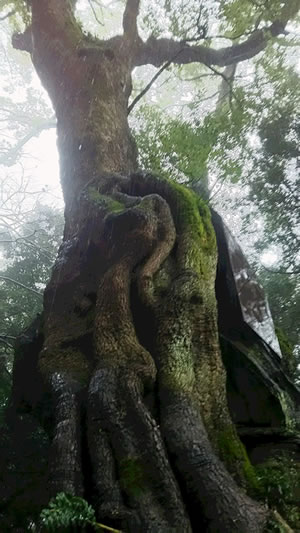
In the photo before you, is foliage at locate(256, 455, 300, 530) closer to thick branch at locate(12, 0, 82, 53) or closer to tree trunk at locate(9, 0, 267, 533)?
tree trunk at locate(9, 0, 267, 533)

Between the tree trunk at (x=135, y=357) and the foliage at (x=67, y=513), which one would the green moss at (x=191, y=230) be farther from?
the foliage at (x=67, y=513)

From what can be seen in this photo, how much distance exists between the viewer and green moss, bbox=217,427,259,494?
9.07 feet

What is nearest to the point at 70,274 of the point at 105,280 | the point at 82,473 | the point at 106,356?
the point at 105,280

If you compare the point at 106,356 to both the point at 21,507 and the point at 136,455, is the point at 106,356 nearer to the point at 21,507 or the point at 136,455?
the point at 136,455

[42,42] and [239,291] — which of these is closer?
[239,291]

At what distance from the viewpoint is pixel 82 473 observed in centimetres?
263

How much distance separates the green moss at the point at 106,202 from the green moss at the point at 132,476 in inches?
93.6

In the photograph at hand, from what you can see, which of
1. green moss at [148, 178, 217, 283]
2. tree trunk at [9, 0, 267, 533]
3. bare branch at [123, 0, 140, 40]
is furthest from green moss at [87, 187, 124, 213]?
bare branch at [123, 0, 140, 40]

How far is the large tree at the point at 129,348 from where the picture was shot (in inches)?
97.0

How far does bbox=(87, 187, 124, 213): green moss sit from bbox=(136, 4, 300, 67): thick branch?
435 centimetres

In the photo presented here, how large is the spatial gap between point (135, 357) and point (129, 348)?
99mm

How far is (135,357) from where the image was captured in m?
3.16

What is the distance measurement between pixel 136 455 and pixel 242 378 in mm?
1836

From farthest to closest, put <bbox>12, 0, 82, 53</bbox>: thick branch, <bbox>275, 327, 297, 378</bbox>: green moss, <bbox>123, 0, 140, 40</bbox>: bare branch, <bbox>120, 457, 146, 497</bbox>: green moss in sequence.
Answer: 1. <bbox>123, 0, 140, 40</bbox>: bare branch
2. <bbox>12, 0, 82, 53</bbox>: thick branch
3. <bbox>275, 327, 297, 378</bbox>: green moss
4. <bbox>120, 457, 146, 497</bbox>: green moss
